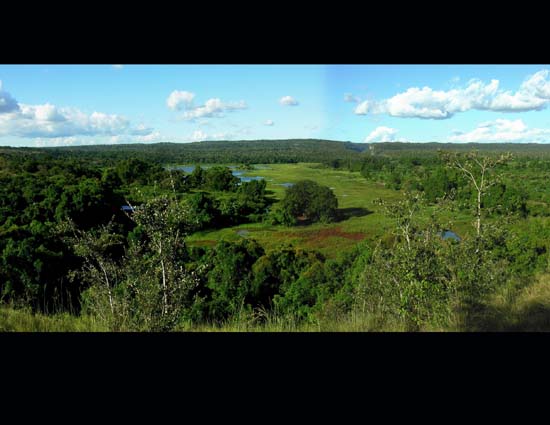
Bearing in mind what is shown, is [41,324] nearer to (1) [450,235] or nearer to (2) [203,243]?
(1) [450,235]

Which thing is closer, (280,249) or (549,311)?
(549,311)

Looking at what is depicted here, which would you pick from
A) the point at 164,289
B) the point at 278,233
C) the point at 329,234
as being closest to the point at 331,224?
the point at 329,234

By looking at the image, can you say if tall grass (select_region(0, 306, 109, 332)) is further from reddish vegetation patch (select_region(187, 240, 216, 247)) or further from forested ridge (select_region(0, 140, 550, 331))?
reddish vegetation patch (select_region(187, 240, 216, 247))

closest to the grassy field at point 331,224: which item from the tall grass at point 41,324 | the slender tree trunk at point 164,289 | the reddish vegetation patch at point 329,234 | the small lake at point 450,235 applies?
the reddish vegetation patch at point 329,234

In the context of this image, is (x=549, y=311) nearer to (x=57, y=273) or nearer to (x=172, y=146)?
(x=172, y=146)

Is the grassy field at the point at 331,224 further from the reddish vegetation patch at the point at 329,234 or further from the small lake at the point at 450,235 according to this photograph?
the small lake at the point at 450,235
